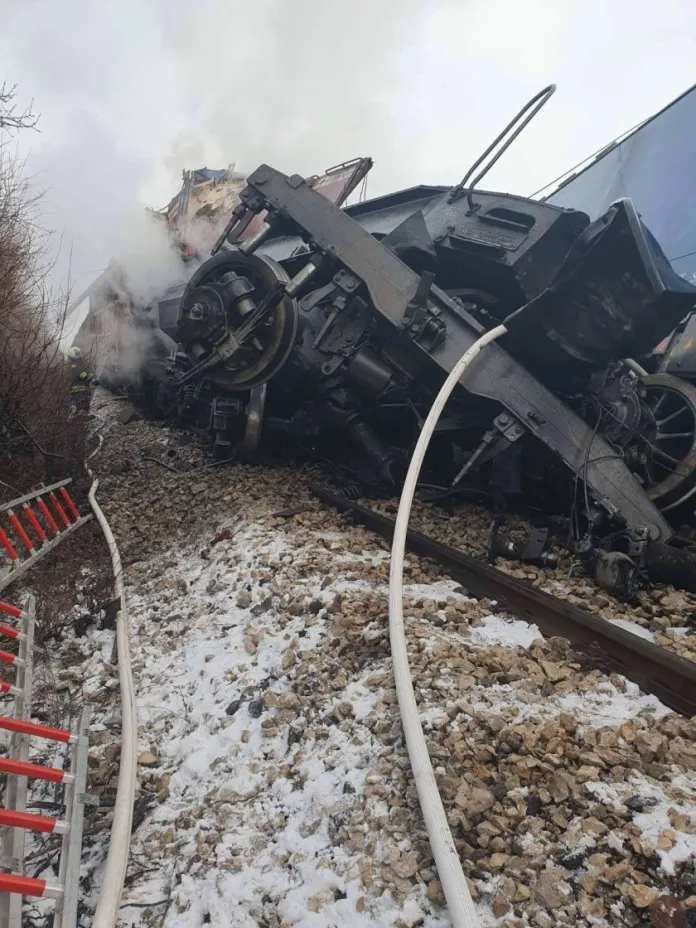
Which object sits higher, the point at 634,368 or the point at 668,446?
the point at 634,368

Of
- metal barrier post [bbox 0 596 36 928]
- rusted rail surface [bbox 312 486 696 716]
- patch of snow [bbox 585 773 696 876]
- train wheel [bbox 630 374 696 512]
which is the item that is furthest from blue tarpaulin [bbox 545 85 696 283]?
metal barrier post [bbox 0 596 36 928]

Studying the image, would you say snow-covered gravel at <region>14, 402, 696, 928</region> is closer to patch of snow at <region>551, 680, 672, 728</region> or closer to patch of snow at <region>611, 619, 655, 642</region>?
patch of snow at <region>551, 680, 672, 728</region>

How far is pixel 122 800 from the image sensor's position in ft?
7.94

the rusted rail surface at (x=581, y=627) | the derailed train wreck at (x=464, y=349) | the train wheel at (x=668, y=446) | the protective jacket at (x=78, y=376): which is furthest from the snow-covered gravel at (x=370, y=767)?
the protective jacket at (x=78, y=376)

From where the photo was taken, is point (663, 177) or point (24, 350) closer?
point (24, 350)

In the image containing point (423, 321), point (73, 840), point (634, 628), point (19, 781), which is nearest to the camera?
point (73, 840)

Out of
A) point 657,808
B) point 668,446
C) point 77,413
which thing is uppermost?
point 77,413

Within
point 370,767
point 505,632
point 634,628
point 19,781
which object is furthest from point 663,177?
point 19,781

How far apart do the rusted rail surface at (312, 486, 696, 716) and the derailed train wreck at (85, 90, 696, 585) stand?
100 cm

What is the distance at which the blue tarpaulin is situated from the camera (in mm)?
9648

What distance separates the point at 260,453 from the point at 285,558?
3.27 m

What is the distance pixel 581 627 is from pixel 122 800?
2.55 m

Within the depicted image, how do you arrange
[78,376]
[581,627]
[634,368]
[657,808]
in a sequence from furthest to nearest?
[78,376], [634,368], [581,627], [657,808]

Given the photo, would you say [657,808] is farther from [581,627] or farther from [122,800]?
[122,800]
